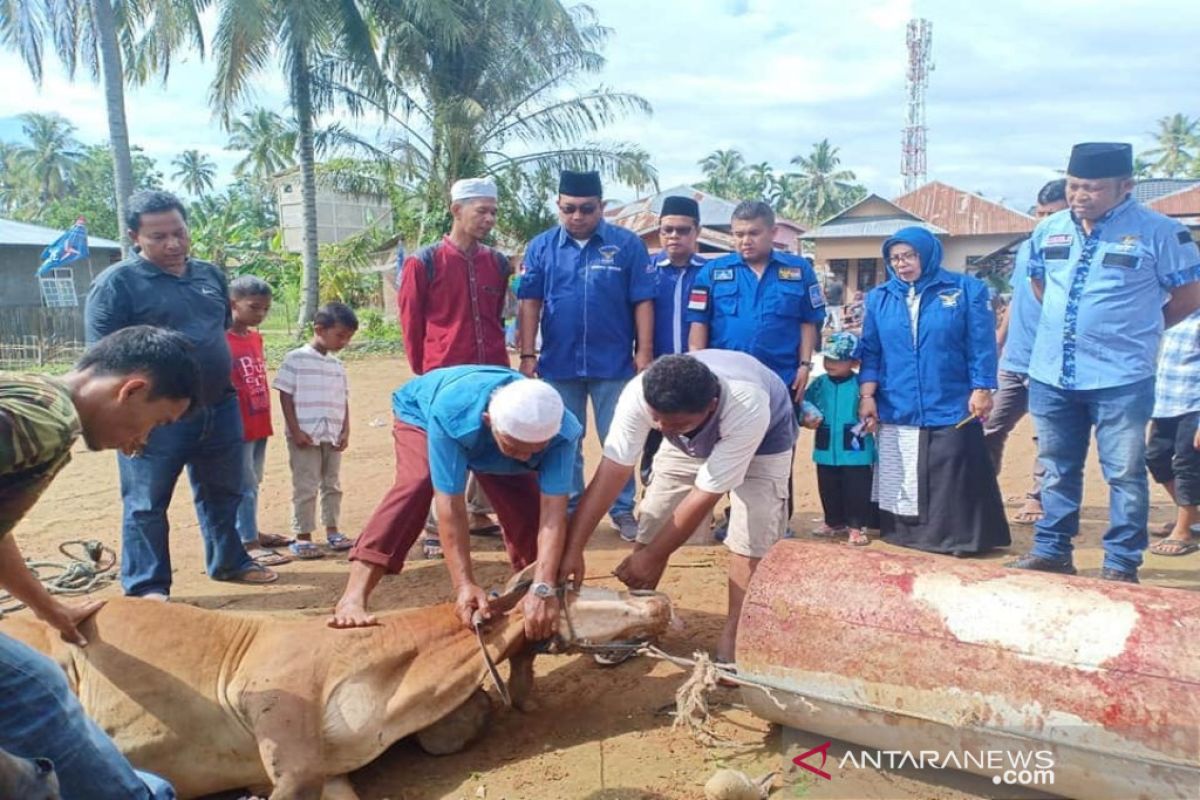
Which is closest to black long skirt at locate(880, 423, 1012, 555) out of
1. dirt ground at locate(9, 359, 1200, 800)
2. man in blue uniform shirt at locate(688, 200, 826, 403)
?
dirt ground at locate(9, 359, 1200, 800)

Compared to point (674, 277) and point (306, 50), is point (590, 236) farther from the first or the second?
point (306, 50)

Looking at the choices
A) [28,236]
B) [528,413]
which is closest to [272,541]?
[528,413]

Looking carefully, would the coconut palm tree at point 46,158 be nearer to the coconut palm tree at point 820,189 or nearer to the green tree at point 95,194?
the green tree at point 95,194

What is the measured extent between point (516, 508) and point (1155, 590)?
2.56 m

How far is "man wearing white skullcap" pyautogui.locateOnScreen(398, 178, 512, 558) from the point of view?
5.11 meters

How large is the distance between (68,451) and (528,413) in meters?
1.48

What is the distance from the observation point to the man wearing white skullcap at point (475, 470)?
3314mm

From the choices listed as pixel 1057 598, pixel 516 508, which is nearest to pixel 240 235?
pixel 516 508

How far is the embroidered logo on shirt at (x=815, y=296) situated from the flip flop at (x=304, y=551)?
11.6ft

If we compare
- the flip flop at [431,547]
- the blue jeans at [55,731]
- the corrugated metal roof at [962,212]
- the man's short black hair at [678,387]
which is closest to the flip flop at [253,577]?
the flip flop at [431,547]

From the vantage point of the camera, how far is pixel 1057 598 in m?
2.77

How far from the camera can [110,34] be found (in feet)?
48.8

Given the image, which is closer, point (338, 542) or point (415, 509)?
point (415, 509)

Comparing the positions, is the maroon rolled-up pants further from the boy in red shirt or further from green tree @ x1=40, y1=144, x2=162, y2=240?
green tree @ x1=40, y1=144, x2=162, y2=240
